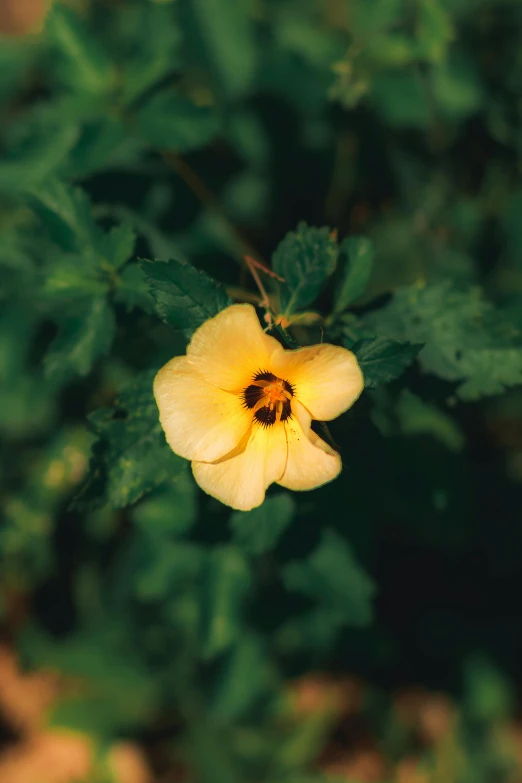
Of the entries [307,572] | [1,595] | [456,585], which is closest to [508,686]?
[456,585]

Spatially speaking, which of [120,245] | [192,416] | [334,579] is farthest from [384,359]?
[334,579]

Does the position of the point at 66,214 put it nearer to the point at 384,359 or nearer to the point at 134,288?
the point at 134,288

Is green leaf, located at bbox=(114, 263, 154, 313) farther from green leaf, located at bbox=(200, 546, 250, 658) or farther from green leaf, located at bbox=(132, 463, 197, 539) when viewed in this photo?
green leaf, located at bbox=(200, 546, 250, 658)

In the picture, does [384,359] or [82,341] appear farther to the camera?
[82,341]

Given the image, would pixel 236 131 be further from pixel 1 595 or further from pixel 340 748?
pixel 340 748

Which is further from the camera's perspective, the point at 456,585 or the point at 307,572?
the point at 456,585

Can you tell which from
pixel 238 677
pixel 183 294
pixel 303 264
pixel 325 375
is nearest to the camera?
pixel 325 375
